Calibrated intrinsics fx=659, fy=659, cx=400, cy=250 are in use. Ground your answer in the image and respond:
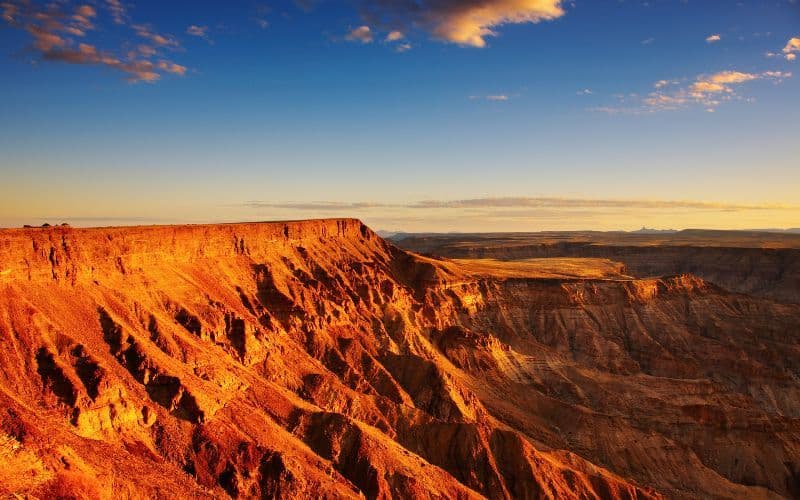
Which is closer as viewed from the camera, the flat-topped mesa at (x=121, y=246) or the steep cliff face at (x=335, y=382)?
the steep cliff face at (x=335, y=382)

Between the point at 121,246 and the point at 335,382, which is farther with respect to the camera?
the point at 335,382

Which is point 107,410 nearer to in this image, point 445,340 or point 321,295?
point 321,295

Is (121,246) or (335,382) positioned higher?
(121,246)

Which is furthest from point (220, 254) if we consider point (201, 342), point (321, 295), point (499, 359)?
point (499, 359)

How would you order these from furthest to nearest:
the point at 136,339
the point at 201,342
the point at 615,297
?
1. the point at 615,297
2. the point at 201,342
3. the point at 136,339
